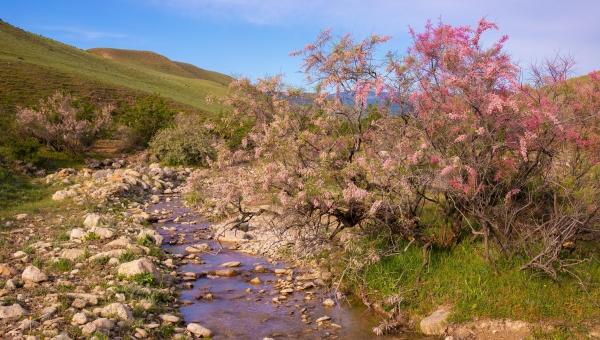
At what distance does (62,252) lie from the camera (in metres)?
9.49

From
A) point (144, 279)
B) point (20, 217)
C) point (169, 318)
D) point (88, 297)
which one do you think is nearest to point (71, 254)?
point (144, 279)

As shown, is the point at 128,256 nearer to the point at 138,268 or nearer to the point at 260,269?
the point at 138,268

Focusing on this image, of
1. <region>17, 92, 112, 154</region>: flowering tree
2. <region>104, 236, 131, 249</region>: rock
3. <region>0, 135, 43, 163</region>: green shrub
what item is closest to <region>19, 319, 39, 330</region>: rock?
<region>104, 236, 131, 249</region>: rock

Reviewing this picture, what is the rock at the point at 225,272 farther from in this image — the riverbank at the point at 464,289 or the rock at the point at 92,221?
the rock at the point at 92,221

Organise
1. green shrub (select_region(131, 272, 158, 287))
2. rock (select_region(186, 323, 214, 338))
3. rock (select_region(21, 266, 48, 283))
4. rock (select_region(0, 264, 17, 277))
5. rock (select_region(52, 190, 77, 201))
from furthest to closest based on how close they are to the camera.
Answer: rock (select_region(52, 190, 77, 201)) → green shrub (select_region(131, 272, 158, 287)) → rock (select_region(0, 264, 17, 277)) → rock (select_region(21, 266, 48, 283)) → rock (select_region(186, 323, 214, 338))

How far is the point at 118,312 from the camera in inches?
274

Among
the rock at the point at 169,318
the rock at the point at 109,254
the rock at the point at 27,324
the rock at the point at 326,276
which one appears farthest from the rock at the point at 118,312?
the rock at the point at 326,276

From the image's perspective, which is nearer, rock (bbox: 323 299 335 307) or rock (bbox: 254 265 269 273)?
rock (bbox: 323 299 335 307)

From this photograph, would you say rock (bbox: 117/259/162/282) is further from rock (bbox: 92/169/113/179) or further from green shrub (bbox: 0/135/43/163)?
green shrub (bbox: 0/135/43/163)

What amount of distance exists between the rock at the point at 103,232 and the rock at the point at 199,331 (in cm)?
474

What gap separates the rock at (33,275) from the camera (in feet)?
26.2

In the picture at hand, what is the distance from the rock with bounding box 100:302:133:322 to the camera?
688cm

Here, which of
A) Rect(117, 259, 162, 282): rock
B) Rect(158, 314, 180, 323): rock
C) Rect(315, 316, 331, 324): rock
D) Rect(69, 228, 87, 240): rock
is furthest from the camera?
Rect(69, 228, 87, 240): rock

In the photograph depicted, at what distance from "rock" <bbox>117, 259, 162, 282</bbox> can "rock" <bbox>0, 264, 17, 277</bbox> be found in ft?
6.05
